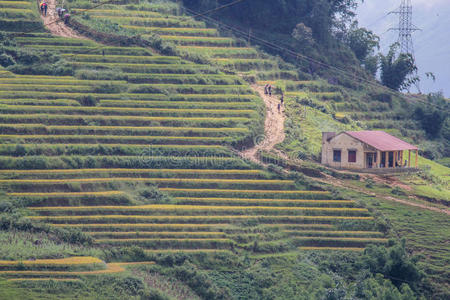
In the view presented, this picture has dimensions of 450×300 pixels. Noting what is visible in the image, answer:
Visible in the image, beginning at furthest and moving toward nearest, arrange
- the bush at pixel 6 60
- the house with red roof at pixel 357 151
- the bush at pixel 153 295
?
the bush at pixel 6 60 → the house with red roof at pixel 357 151 → the bush at pixel 153 295

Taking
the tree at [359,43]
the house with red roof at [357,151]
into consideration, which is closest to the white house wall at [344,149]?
the house with red roof at [357,151]

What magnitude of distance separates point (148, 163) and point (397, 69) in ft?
75.9

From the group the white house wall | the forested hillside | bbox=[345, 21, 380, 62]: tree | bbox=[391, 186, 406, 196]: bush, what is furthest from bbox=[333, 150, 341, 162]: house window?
bbox=[345, 21, 380, 62]: tree

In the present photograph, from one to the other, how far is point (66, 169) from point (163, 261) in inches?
272

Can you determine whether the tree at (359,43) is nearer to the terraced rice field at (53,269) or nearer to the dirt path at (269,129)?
the dirt path at (269,129)

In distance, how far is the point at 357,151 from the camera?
36.3m

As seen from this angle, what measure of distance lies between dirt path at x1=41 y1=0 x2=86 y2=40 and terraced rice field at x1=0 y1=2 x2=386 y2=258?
3.88 feet

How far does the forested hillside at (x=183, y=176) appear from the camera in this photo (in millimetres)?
28062

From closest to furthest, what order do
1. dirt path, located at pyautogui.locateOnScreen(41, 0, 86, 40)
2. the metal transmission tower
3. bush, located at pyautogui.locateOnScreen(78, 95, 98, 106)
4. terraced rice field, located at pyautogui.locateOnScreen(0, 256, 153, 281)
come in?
terraced rice field, located at pyautogui.locateOnScreen(0, 256, 153, 281) < bush, located at pyautogui.locateOnScreen(78, 95, 98, 106) < dirt path, located at pyautogui.locateOnScreen(41, 0, 86, 40) < the metal transmission tower

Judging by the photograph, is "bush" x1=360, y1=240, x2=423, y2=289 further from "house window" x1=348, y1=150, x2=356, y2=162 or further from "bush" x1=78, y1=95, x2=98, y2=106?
"bush" x1=78, y1=95, x2=98, y2=106

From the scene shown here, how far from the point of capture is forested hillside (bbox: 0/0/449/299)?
1105 inches

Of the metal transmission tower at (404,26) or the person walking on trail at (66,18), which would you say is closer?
the person walking on trail at (66,18)

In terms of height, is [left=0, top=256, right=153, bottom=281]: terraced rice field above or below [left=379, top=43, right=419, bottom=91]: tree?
below

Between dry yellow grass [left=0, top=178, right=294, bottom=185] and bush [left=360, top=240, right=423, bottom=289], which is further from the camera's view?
dry yellow grass [left=0, top=178, right=294, bottom=185]
